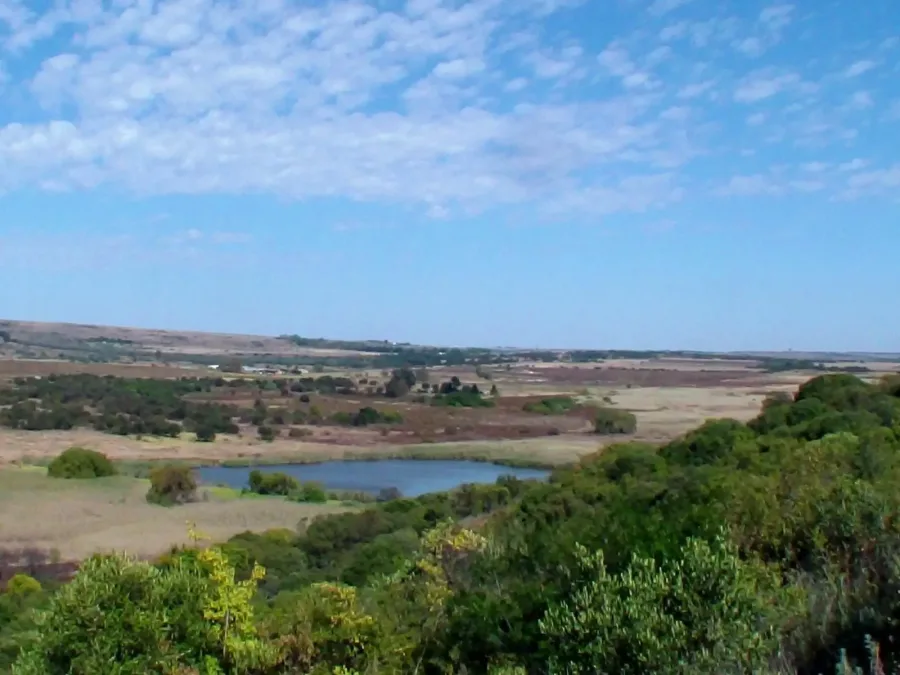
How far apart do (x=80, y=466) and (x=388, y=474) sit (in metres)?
17.0

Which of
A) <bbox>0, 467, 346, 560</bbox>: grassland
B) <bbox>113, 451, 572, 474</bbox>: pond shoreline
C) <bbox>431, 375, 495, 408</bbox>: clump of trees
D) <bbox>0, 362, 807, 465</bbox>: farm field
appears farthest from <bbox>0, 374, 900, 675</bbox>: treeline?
<bbox>431, 375, 495, 408</bbox>: clump of trees

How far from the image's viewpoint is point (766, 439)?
3044 centimetres

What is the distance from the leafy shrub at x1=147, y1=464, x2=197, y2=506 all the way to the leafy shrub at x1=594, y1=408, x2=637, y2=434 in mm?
32814

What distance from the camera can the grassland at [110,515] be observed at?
1260 inches

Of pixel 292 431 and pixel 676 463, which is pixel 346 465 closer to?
pixel 292 431

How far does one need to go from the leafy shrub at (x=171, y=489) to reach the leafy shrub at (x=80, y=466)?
574 cm

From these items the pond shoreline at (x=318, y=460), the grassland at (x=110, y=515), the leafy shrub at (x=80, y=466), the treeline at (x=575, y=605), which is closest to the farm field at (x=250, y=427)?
the grassland at (x=110, y=515)

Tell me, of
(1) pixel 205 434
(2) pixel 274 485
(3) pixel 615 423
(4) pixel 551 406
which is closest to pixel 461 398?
(4) pixel 551 406

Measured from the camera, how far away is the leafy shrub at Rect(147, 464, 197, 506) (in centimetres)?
4041

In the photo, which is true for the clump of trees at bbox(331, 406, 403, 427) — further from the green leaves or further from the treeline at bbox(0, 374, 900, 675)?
the green leaves

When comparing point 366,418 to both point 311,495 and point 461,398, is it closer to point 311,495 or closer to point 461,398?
point 461,398

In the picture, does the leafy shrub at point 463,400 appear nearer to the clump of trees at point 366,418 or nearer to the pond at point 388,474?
the clump of trees at point 366,418

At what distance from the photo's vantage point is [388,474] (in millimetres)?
56625

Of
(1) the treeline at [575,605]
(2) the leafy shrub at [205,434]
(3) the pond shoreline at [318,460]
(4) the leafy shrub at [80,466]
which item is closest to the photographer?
(1) the treeline at [575,605]
